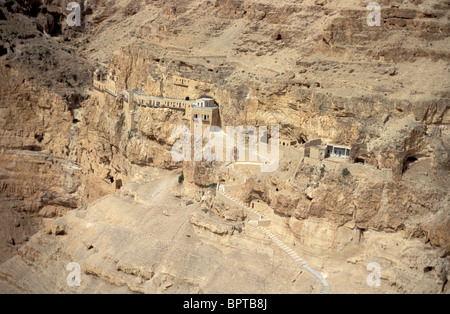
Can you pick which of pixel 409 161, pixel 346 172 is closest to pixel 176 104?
pixel 346 172

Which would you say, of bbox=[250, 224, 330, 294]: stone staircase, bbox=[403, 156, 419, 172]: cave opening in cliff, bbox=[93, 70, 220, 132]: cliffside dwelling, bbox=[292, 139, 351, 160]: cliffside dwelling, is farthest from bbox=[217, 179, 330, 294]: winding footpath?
bbox=[403, 156, 419, 172]: cave opening in cliff

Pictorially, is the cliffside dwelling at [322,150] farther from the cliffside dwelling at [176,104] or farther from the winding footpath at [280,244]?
the cliffside dwelling at [176,104]

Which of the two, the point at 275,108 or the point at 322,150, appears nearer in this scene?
the point at 322,150

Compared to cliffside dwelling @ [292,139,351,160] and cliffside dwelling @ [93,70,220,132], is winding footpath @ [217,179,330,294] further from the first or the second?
cliffside dwelling @ [93,70,220,132]

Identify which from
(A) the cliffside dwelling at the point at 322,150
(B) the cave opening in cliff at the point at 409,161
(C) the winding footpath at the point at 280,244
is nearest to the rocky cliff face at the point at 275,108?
(B) the cave opening in cliff at the point at 409,161

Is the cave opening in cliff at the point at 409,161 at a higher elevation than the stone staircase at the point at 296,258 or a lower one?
higher

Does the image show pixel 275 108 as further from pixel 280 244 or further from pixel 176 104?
pixel 280 244

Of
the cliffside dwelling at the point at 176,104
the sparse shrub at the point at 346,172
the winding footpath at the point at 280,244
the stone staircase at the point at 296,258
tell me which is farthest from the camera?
the cliffside dwelling at the point at 176,104

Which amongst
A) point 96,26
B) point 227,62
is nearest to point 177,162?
point 227,62

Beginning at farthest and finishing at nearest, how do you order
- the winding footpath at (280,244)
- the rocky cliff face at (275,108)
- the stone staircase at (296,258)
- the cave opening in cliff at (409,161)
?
1. the cave opening in cliff at (409,161)
2. the rocky cliff face at (275,108)
3. the winding footpath at (280,244)
4. the stone staircase at (296,258)

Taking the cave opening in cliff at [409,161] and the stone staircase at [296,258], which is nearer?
the stone staircase at [296,258]
